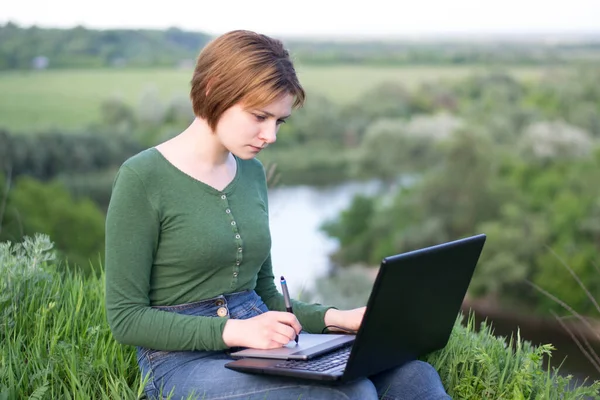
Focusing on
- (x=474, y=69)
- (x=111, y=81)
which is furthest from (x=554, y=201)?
(x=111, y=81)

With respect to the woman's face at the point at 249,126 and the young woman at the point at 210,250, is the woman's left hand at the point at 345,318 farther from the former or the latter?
the woman's face at the point at 249,126

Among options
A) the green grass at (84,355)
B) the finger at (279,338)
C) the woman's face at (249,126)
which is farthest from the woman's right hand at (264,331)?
the woman's face at (249,126)

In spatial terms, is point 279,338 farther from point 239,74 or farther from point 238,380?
point 239,74

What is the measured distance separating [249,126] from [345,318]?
0.53 meters

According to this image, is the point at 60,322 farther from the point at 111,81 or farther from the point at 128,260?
the point at 111,81

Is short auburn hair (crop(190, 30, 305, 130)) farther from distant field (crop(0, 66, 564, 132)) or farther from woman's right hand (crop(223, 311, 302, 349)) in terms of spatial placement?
distant field (crop(0, 66, 564, 132))

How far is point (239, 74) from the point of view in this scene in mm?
1850

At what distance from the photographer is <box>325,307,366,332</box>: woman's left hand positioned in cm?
199

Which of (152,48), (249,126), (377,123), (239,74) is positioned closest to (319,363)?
(249,126)

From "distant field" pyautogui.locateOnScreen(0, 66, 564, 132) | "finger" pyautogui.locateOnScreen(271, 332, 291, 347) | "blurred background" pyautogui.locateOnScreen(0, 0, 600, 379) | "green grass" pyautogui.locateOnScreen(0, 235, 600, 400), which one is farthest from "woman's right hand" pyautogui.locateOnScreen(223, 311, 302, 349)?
"distant field" pyautogui.locateOnScreen(0, 66, 564, 132)

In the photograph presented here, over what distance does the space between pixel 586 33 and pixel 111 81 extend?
6.48 m

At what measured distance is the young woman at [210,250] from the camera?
1.76 meters

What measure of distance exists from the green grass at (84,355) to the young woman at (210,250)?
0.50ft

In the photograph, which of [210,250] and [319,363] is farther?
[210,250]
